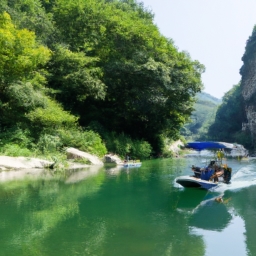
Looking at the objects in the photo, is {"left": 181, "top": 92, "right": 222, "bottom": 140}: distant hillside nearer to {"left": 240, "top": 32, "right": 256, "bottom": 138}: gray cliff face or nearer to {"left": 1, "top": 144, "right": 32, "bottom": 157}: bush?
{"left": 240, "top": 32, "right": 256, "bottom": 138}: gray cliff face

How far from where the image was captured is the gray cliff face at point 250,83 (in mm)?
62875

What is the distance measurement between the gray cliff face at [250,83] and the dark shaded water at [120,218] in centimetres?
4970

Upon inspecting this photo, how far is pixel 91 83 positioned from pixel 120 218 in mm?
18869

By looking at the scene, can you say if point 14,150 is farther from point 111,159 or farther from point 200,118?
point 200,118

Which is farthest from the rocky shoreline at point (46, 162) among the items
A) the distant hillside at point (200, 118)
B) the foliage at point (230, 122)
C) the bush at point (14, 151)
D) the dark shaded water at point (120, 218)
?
the distant hillside at point (200, 118)

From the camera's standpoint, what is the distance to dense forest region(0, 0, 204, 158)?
858 inches

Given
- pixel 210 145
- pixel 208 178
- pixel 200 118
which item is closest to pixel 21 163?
pixel 208 178

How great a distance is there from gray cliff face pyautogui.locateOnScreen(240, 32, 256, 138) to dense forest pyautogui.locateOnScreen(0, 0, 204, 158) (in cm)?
3262

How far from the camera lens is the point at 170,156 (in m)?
35.6

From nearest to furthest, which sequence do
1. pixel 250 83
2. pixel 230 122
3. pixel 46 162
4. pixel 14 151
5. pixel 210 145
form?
pixel 14 151 < pixel 46 162 < pixel 210 145 < pixel 250 83 < pixel 230 122

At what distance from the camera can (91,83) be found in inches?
1078

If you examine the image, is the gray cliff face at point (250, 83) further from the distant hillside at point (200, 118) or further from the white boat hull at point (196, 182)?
the white boat hull at point (196, 182)

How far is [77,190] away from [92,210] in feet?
11.0

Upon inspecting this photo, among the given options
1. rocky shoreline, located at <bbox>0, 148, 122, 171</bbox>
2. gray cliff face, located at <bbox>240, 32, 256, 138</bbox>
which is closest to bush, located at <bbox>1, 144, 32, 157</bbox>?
rocky shoreline, located at <bbox>0, 148, 122, 171</bbox>
